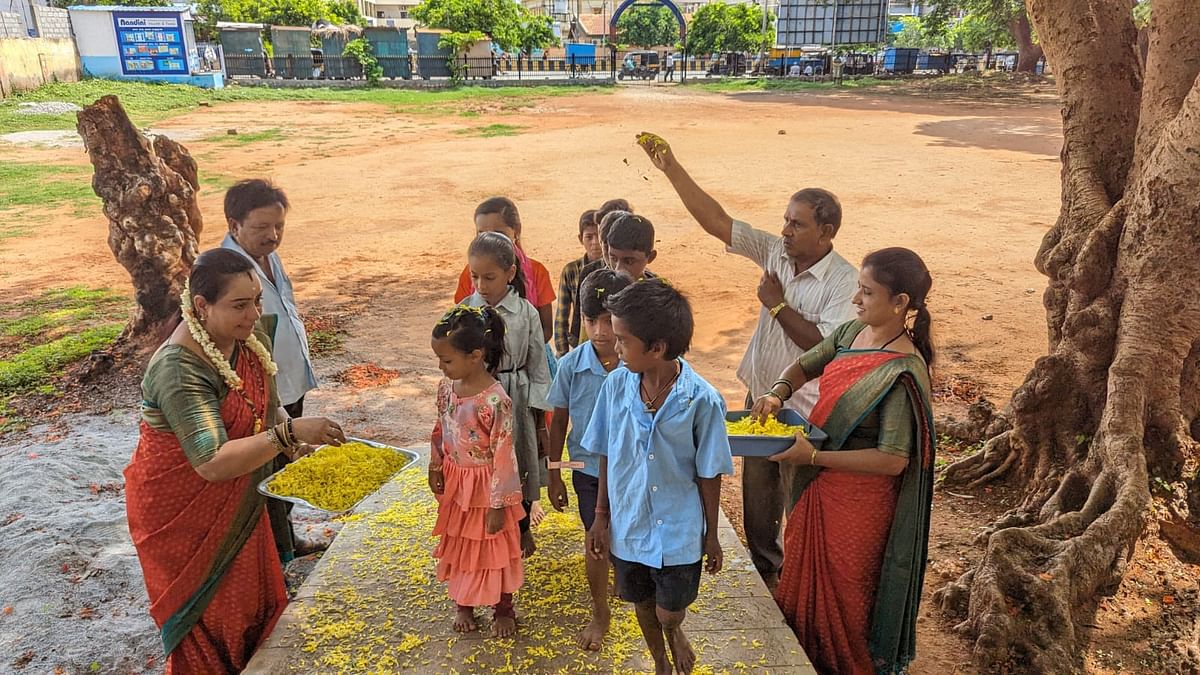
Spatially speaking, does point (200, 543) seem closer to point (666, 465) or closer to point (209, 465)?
point (209, 465)

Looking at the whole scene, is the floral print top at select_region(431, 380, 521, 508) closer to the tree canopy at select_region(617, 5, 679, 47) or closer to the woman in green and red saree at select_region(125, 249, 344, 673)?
the woman in green and red saree at select_region(125, 249, 344, 673)

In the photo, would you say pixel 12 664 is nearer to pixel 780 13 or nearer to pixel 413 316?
pixel 413 316

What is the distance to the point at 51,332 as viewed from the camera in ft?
28.2

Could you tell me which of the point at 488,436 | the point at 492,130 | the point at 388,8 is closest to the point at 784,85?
the point at 492,130

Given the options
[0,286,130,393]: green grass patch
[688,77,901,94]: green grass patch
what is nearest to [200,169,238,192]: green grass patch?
[0,286,130,393]: green grass patch

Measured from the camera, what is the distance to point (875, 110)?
29875 mm

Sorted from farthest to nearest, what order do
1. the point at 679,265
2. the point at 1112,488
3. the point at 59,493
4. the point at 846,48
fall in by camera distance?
the point at 846,48, the point at 679,265, the point at 59,493, the point at 1112,488

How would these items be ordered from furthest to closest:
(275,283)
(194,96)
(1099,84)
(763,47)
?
(763,47) → (194,96) → (1099,84) → (275,283)

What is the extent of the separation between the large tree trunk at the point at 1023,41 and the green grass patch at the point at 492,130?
20.1 meters

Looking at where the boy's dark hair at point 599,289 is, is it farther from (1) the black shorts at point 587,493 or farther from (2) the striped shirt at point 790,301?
(2) the striped shirt at point 790,301

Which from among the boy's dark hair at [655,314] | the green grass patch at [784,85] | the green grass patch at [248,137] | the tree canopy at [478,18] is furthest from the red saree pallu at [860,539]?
the tree canopy at [478,18]

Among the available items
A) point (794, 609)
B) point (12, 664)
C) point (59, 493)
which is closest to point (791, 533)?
point (794, 609)

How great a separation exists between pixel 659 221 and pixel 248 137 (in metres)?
14.9

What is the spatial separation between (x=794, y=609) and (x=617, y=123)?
977 inches
